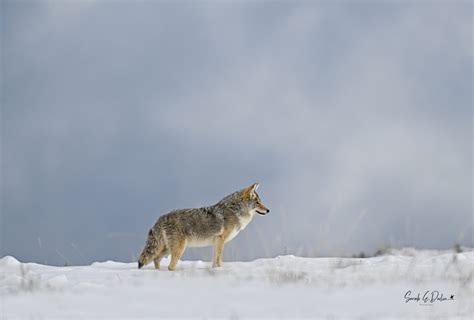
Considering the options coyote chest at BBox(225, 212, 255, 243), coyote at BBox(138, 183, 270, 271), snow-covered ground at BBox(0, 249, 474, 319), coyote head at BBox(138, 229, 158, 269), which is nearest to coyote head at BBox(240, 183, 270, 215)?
coyote at BBox(138, 183, 270, 271)

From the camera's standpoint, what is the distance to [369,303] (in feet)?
25.2

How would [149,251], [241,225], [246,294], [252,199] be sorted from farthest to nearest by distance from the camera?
[252,199] → [241,225] → [149,251] → [246,294]

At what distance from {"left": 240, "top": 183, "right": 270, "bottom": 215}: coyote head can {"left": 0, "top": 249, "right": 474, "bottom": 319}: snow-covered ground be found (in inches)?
102

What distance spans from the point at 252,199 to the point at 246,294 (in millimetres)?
4796

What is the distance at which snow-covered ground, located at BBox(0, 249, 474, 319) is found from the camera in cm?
718

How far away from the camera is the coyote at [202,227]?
11.9 m

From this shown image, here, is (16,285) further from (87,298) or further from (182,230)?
(182,230)

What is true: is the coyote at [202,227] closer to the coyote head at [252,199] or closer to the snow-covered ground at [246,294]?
the coyote head at [252,199]

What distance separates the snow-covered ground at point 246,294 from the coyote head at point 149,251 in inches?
55.5

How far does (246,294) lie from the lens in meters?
8.05

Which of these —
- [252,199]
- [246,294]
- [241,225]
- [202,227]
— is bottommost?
[246,294]

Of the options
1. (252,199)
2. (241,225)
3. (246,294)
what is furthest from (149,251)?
(246,294)

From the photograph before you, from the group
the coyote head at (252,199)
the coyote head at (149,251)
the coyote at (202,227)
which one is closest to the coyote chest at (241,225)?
the coyote at (202,227)

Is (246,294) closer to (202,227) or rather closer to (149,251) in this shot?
(202,227)
